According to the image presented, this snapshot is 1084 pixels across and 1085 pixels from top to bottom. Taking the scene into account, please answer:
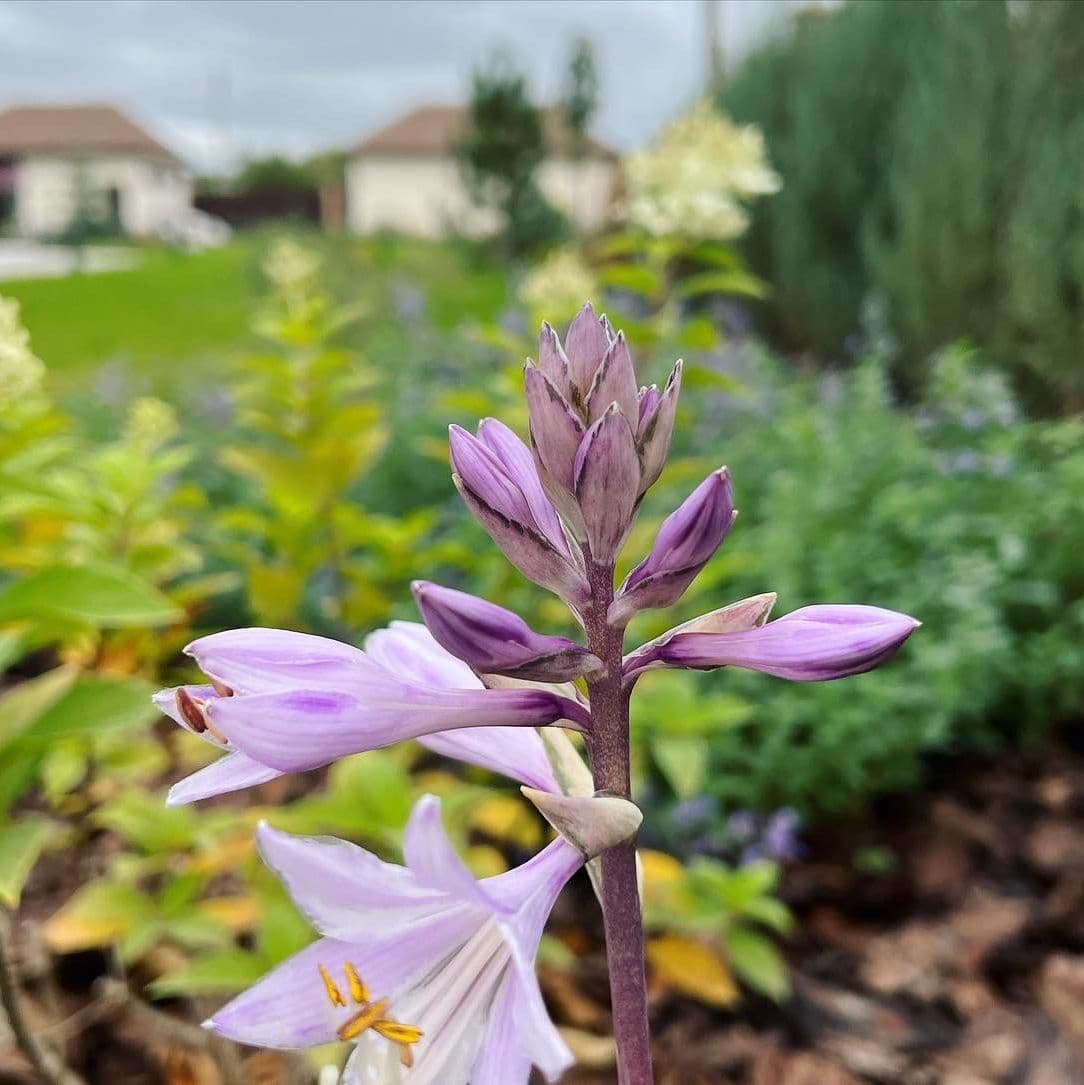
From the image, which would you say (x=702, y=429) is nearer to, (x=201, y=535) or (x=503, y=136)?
(x=201, y=535)

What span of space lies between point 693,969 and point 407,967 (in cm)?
164

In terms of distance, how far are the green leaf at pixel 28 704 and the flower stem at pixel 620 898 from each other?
1329 mm

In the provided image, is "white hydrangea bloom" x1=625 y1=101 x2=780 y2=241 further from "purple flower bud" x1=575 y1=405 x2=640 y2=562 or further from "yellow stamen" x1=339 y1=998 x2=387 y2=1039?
"yellow stamen" x1=339 y1=998 x2=387 y2=1039

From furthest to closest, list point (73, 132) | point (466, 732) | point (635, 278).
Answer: point (73, 132), point (635, 278), point (466, 732)

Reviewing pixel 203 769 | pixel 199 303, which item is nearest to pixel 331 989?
pixel 203 769

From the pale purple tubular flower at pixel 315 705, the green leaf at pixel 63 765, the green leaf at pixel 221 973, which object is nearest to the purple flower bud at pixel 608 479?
the pale purple tubular flower at pixel 315 705

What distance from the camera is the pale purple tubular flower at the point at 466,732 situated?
900mm

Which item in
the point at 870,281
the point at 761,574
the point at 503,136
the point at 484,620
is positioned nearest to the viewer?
the point at 484,620

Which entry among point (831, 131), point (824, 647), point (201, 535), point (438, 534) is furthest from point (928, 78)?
point (824, 647)

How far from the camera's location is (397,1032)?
0.76 meters

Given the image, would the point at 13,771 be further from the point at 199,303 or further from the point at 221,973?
the point at 199,303

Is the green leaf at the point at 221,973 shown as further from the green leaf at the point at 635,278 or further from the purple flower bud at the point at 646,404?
the green leaf at the point at 635,278

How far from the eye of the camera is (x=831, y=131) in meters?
8.55

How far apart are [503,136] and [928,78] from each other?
17.1 m
